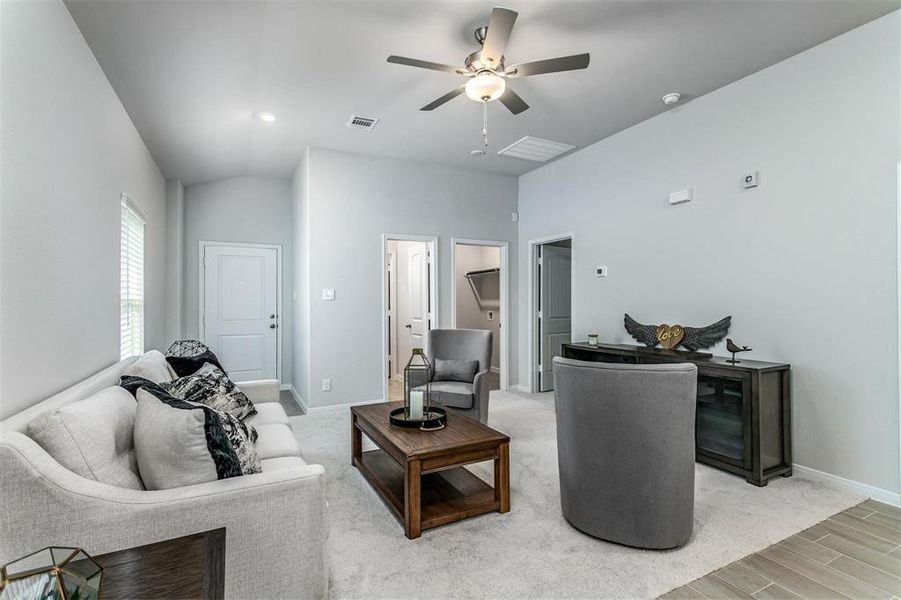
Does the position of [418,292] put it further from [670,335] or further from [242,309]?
[670,335]

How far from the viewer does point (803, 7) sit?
2.62m

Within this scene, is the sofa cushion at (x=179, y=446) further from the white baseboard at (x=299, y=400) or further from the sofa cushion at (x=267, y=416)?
the white baseboard at (x=299, y=400)

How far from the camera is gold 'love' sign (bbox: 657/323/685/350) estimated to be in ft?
12.7

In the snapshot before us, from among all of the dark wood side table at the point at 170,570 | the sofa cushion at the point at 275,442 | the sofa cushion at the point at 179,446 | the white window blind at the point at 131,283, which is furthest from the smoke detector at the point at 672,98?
the white window blind at the point at 131,283

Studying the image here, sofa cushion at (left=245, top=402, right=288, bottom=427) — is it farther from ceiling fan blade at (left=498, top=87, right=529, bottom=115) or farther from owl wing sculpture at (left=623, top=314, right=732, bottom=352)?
owl wing sculpture at (left=623, top=314, right=732, bottom=352)

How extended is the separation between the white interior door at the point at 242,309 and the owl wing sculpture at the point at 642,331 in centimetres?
448

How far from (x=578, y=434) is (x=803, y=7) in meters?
2.80

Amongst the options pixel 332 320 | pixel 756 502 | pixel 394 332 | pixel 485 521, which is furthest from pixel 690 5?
pixel 394 332

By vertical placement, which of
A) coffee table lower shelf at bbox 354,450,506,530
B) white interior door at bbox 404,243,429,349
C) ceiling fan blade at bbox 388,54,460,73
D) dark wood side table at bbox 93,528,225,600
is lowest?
coffee table lower shelf at bbox 354,450,506,530

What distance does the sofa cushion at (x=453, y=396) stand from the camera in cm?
379

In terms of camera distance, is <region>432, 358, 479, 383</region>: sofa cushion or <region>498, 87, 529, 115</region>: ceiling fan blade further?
<region>432, 358, 479, 383</region>: sofa cushion

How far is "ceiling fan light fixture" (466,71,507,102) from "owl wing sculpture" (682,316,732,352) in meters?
2.51

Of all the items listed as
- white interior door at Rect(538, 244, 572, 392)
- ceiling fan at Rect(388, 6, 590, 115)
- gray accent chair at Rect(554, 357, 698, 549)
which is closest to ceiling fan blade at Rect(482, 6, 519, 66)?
ceiling fan at Rect(388, 6, 590, 115)

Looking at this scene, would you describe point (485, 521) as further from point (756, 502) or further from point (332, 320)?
point (332, 320)
